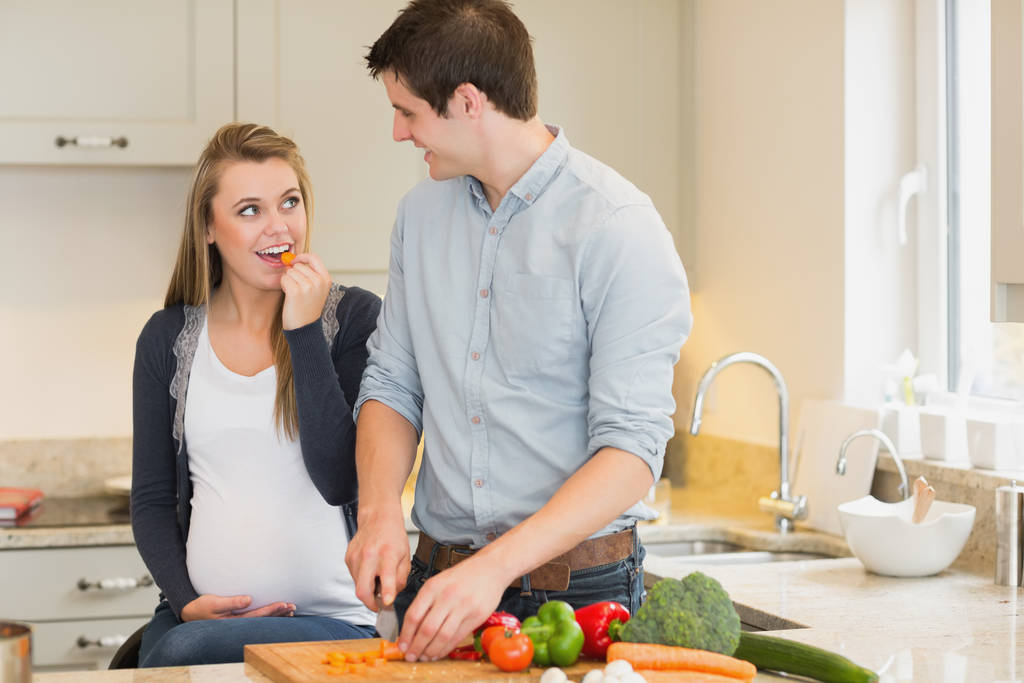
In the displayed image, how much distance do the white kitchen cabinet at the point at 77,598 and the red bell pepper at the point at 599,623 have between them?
1665mm

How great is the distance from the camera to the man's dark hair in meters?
1.53

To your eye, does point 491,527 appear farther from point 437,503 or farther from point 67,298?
point 67,298

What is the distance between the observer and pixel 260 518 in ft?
6.16

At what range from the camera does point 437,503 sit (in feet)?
5.58

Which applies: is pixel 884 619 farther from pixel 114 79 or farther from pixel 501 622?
pixel 114 79

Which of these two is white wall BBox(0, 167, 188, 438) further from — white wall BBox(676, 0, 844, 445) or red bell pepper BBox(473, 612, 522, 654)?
red bell pepper BBox(473, 612, 522, 654)

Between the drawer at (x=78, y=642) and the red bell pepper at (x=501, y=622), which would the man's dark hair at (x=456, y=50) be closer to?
the red bell pepper at (x=501, y=622)

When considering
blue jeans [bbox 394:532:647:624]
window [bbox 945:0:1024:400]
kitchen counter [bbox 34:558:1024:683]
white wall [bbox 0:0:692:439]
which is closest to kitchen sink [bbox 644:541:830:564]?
kitchen counter [bbox 34:558:1024:683]

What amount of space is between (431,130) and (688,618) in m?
0.68

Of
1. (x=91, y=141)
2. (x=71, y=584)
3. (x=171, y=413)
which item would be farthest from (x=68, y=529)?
(x=171, y=413)

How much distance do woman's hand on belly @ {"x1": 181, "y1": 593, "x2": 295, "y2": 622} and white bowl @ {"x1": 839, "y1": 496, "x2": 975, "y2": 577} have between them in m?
0.99

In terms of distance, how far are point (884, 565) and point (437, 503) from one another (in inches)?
35.0

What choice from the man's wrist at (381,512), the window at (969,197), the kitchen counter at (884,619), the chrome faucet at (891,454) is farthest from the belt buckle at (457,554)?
the window at (969,197)

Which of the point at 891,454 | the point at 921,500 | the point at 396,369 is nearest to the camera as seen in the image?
the point at 396,369
